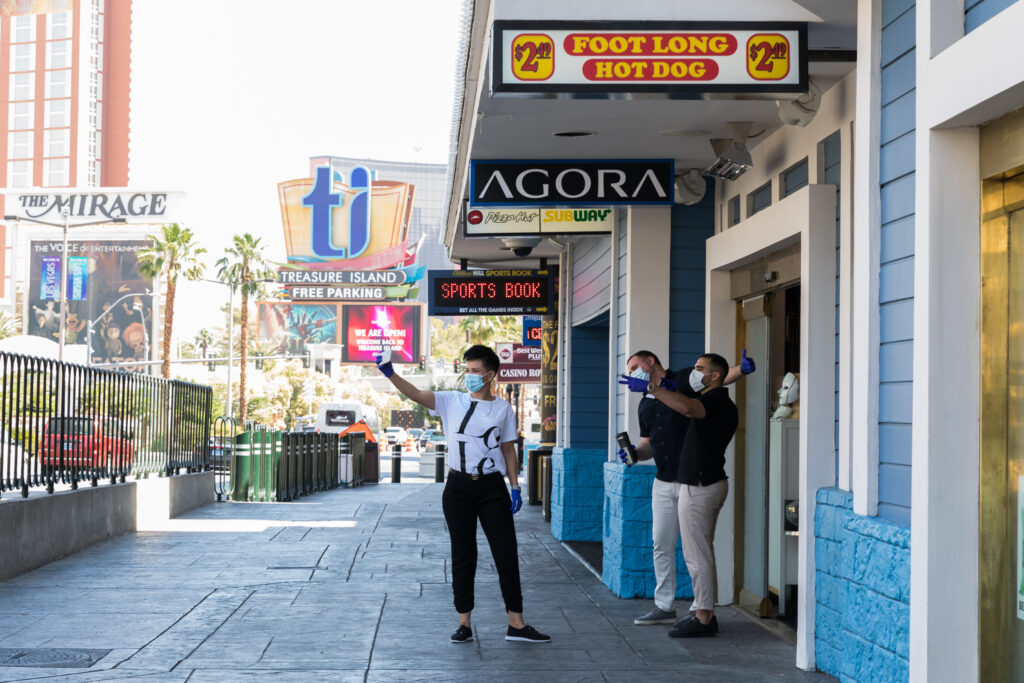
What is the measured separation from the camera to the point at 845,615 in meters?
6.52

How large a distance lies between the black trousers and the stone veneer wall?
2195mm

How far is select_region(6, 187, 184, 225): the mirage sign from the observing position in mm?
114688

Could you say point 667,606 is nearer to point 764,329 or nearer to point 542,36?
point 764,329

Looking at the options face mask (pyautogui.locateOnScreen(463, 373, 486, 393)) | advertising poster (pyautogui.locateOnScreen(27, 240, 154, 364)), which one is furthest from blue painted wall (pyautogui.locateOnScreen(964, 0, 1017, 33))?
advertising poster (pyautogui.locateOnScreen(27, 240, 154, 364))

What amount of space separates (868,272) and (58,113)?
14847 centimetres

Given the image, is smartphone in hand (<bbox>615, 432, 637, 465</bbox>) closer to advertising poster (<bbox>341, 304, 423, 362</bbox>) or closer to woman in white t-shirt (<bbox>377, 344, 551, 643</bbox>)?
woman in white t-shirt (<bbox>377, 344, 551, 643</bbox>)

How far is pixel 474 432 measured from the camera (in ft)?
26.3

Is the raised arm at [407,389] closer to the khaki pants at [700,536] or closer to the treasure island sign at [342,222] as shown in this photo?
the khaki pants at [700,536]

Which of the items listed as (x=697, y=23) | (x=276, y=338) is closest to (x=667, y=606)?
(x=697, y=23)

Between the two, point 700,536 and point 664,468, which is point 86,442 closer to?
point 664,468

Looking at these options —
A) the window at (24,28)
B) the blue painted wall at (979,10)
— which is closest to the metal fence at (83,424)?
the blue painted wall at (979,10)

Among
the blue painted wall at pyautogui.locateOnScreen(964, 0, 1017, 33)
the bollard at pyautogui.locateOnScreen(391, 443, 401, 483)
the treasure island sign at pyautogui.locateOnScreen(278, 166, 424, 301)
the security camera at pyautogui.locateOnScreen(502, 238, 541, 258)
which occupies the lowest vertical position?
the bollard at pyautogui.locateOnScreen(391, 443, 401, 483)

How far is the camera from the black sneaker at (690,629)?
27.5 feet

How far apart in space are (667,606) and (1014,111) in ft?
15.7
